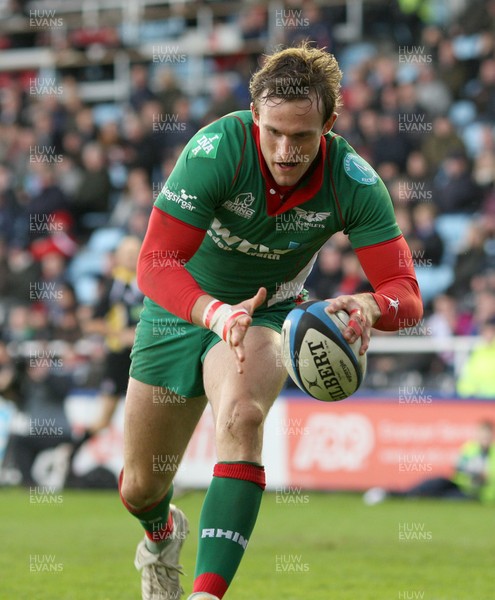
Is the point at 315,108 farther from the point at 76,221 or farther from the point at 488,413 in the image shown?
the point at 76,221

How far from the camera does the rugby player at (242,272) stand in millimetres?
5020

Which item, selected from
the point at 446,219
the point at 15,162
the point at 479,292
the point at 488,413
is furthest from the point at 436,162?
the point at 15,162

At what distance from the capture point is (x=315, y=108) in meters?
5.15

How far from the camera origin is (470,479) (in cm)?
1266

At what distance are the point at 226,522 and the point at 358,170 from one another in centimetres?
177

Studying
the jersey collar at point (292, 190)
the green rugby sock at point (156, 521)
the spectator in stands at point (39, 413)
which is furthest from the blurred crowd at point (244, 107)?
the jersey collar at point (292, 190)

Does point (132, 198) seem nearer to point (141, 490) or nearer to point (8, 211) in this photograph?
point (8, 211)

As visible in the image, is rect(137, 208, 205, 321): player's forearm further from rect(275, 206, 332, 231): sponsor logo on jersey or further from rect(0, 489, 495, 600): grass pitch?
rect(0, 489, 495, 600): grass pitch

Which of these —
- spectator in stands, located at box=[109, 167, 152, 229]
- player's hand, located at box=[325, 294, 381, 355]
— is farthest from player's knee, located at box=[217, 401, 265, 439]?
spectator in stands, located at box=[109, 167, 152, 229]

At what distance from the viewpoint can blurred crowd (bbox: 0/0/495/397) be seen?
14781 millimetres

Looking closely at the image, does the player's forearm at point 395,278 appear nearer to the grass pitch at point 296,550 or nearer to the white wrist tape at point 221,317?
the white wrist tape at point 221,317

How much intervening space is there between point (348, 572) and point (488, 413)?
5265 mm

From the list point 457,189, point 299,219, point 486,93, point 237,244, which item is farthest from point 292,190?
point 486,93

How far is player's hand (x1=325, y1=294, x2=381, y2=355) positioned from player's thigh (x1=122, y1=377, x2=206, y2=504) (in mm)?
1280
